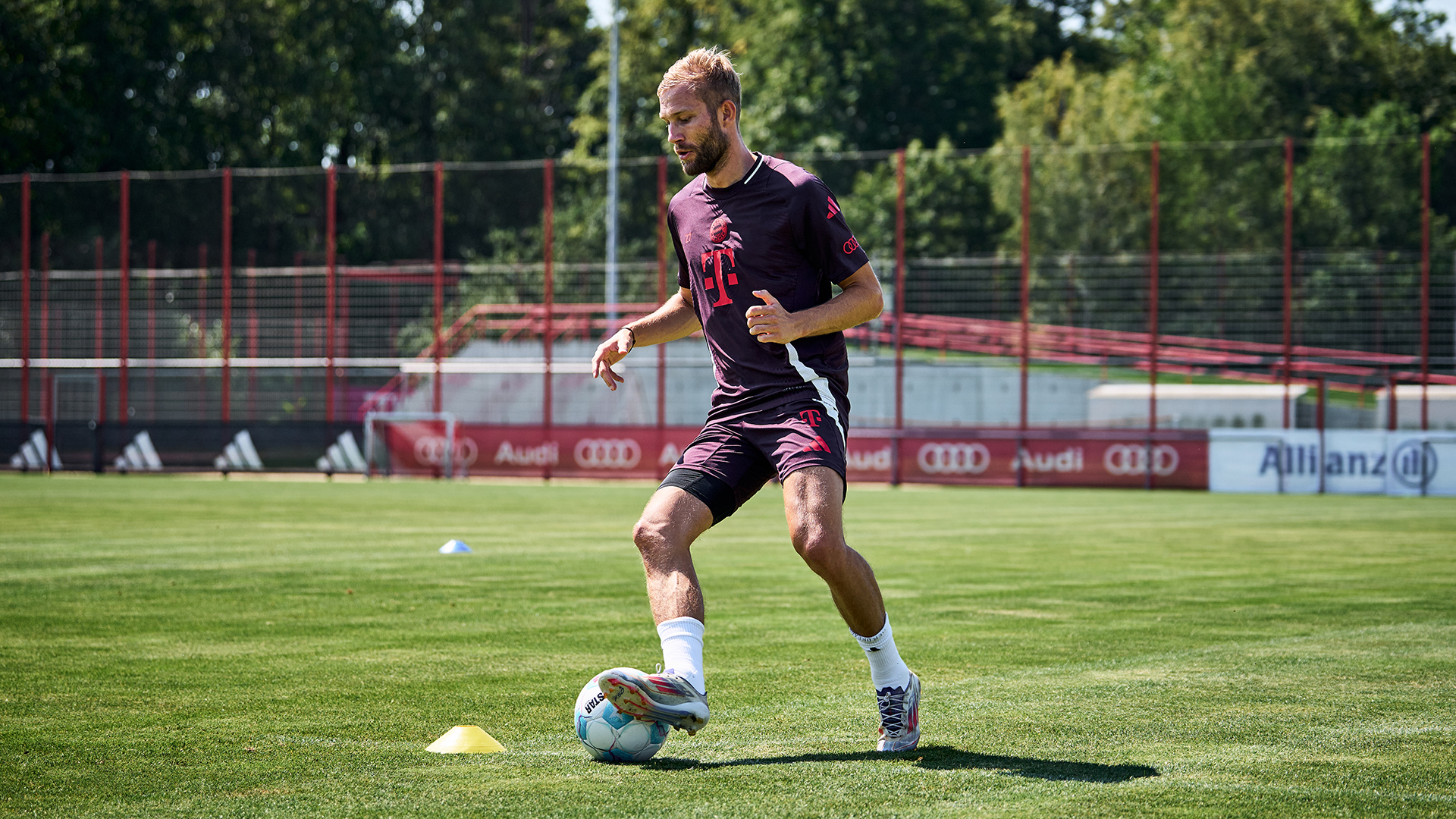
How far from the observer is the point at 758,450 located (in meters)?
5.15

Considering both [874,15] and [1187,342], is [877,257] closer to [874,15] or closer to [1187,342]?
[1187,342]

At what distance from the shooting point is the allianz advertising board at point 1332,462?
25.2 meters

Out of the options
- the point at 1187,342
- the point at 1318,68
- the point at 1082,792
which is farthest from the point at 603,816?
the point at 1318,68

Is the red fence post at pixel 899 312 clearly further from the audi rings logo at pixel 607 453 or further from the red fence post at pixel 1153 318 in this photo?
the audi rings logo at pixel 607 453

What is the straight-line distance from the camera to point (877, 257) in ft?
106

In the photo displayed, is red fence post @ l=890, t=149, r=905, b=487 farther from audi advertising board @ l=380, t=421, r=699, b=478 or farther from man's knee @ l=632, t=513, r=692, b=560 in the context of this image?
man's knee @ l=632, t=513, r=692, b=560

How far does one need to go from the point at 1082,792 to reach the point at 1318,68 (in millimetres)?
56999

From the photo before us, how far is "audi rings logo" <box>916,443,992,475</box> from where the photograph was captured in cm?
2845

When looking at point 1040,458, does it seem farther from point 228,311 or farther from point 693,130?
point 693,130

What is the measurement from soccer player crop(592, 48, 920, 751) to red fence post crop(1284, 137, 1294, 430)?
2495 cm

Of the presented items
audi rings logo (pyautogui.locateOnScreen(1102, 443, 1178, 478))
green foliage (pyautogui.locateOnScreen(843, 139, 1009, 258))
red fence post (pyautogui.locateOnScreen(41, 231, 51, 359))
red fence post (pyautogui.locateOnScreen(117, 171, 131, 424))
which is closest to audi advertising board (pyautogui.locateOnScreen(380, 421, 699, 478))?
green foliage (pyautogui.locateOnScreen(843, 139, 1009, 258))

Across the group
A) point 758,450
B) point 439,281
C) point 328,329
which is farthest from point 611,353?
point 328,329

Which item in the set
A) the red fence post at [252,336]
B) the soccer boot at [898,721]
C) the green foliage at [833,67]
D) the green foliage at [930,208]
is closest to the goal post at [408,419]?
the red fence post at [252,336]

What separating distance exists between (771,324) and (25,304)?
35.4m
